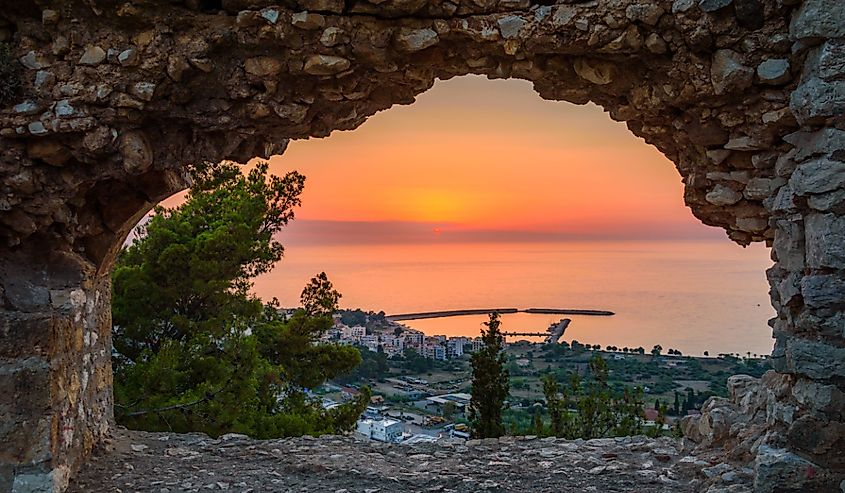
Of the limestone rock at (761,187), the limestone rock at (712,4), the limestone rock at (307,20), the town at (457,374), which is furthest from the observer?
the town at (457,374)

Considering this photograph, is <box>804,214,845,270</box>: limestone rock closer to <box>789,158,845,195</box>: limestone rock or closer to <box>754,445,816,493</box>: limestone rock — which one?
<box>789,158,845,195</box>: limestone rock

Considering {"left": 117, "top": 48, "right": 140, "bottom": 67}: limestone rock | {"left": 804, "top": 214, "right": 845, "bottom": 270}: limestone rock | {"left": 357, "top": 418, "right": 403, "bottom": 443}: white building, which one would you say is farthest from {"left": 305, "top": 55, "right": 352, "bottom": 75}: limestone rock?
{"left": 357, "top": 418, "right": 403, "bottom": 443}: white building

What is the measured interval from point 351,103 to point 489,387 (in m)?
6.27

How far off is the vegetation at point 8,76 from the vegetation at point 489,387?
23.2 ft

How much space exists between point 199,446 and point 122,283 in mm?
3937

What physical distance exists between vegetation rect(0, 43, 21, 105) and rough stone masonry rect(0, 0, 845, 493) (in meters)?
0.01

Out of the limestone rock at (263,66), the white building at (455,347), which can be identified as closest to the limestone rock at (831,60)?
the limestone rock at (263,66)

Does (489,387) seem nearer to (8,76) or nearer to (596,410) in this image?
(596,410)

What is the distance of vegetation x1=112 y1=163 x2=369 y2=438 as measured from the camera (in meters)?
7.49

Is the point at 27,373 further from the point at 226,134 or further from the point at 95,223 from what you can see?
the point at 226,134

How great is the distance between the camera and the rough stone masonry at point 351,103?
3.48m

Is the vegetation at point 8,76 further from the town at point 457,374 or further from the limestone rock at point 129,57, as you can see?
the town at point 457,374

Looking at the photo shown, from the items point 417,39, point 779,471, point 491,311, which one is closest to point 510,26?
point 417,39

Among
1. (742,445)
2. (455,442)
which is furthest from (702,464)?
(455,442)
